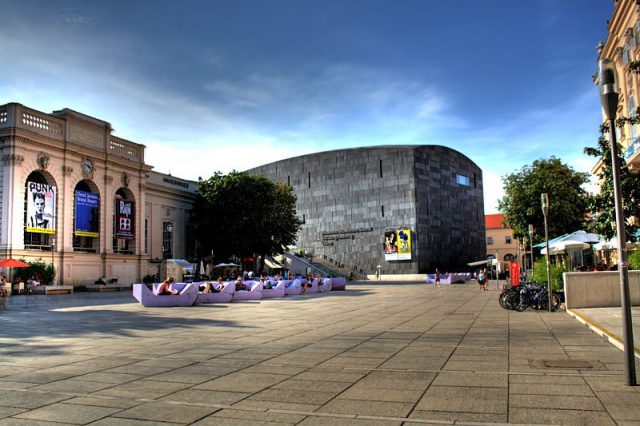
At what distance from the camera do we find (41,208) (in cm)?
3859

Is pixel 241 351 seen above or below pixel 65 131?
below

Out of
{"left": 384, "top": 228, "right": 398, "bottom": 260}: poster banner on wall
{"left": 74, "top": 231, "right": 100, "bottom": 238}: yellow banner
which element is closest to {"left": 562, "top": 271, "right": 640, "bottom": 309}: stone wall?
{"left": 74, "top": 231, "right": 100, "bottom": 238}: yellow banner

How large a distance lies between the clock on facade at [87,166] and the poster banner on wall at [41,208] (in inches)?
137

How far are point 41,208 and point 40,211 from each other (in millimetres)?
232

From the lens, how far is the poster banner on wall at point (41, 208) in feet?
124

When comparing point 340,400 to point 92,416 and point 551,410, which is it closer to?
point 551,410

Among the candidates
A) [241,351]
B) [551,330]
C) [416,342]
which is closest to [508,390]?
[416,342]

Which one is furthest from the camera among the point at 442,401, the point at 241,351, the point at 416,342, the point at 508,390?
the point at 416,342

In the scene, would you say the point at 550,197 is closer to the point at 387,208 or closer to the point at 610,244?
the point at 610,244

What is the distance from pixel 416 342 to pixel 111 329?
27.2 ft

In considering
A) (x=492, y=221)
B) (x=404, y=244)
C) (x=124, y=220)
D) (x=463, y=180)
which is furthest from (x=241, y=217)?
(x=492, y=221)

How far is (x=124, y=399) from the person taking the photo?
6492 mm

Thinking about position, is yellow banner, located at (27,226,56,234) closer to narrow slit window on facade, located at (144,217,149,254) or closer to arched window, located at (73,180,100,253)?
arched window, located at (73,180,100,253)

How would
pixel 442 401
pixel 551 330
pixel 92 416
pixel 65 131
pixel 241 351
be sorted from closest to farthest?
pixel 92 416
pixel 442 401
pixel 241 351
pixel 551 330
pixel 65 131
